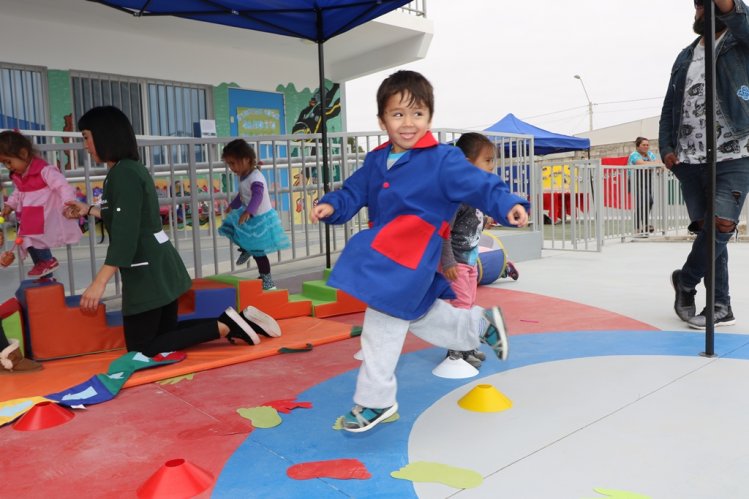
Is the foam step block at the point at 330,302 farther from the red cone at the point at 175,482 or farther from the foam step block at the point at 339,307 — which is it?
the red cone at the point at 175,482

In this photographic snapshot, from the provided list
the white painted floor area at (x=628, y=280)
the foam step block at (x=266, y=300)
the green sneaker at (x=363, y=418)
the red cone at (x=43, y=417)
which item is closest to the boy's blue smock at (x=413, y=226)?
the green sneaker at (x=363, y=418)

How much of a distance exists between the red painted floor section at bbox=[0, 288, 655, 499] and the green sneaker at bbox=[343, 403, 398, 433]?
16.0 inches

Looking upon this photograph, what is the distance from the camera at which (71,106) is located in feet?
33.8

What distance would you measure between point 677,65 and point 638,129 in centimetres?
3060

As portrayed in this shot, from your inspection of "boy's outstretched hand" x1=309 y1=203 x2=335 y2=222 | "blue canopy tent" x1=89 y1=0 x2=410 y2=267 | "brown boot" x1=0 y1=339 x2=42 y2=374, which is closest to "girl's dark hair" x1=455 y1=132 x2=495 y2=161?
"boy's outstretched hand" x1=309 y1=203 x2=335 y2=222

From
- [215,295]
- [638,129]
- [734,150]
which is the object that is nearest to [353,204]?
[215,295]

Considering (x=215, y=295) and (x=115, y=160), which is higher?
(x=115, y=160)

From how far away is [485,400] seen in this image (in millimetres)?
2480

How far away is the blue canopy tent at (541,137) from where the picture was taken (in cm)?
1565

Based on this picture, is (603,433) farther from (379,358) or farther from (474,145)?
(474,145)

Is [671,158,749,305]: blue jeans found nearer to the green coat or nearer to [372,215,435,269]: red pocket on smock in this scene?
[372,215,435,269]: red pocket on smock

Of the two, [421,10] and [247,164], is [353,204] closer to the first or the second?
[247,164]

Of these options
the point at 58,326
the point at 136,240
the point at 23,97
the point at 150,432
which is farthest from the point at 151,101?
the point at 150,432

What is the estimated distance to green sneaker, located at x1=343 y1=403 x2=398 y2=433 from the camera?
87.4 inches
